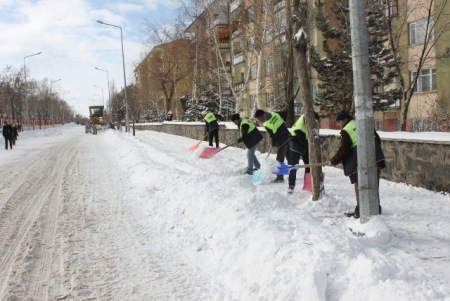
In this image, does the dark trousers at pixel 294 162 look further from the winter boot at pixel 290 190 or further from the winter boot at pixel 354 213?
the winter boot at pixel 354 213

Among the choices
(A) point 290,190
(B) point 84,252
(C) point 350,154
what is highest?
(C) point 350,154

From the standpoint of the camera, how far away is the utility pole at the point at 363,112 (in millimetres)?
4504

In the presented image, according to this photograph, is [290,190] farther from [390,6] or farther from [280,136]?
[390,6]

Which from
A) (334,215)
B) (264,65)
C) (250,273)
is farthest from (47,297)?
(264,65)

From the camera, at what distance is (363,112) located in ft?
15.1

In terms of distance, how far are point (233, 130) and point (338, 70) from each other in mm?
8114

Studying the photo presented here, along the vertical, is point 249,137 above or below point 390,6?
below

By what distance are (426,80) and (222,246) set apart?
21159 mm

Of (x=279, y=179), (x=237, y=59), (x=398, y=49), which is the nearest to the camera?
(x=279, y=179)

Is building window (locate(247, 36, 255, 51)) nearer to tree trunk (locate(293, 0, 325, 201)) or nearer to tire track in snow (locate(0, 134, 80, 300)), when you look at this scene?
tire track in snow (locate(0, 134, 80, 300))

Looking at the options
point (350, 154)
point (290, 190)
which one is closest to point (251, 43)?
point (290, 190)

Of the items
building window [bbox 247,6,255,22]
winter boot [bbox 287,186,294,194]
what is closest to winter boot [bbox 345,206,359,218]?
winter boot [bbox 287,186,294,194]

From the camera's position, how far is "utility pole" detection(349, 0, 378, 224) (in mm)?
4504

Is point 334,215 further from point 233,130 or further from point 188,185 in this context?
point 233,130
